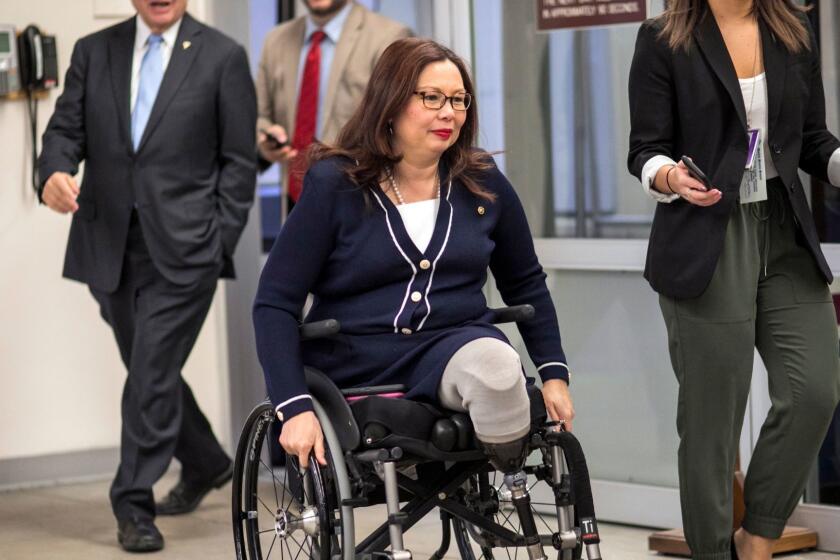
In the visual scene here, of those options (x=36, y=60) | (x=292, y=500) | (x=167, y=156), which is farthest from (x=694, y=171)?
(x=36, y=60)

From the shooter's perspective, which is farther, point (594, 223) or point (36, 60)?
point (36, 60)

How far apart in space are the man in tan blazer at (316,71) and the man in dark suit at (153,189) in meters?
0.40

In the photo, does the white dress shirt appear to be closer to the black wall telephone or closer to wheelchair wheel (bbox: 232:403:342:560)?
the black wall telephone

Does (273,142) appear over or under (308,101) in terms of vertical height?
under

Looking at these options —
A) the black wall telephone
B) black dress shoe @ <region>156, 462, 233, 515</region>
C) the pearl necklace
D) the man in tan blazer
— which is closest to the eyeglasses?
the pearl necklace

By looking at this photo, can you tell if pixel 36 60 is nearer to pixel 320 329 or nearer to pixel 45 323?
pixel 45 323

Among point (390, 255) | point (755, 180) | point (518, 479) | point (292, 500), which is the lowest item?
point (292, 500)

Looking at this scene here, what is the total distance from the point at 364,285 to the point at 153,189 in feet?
5.08

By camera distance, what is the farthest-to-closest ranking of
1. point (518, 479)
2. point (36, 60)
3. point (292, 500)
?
point (36, 60)
point (292, 500)
point (518, 479)

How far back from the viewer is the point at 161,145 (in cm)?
450

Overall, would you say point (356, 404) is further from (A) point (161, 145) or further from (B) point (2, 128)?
(B) point (2, 128)

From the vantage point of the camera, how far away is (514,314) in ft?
10.3

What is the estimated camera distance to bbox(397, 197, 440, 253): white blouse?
123 inches

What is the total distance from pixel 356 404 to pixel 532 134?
191 cm
